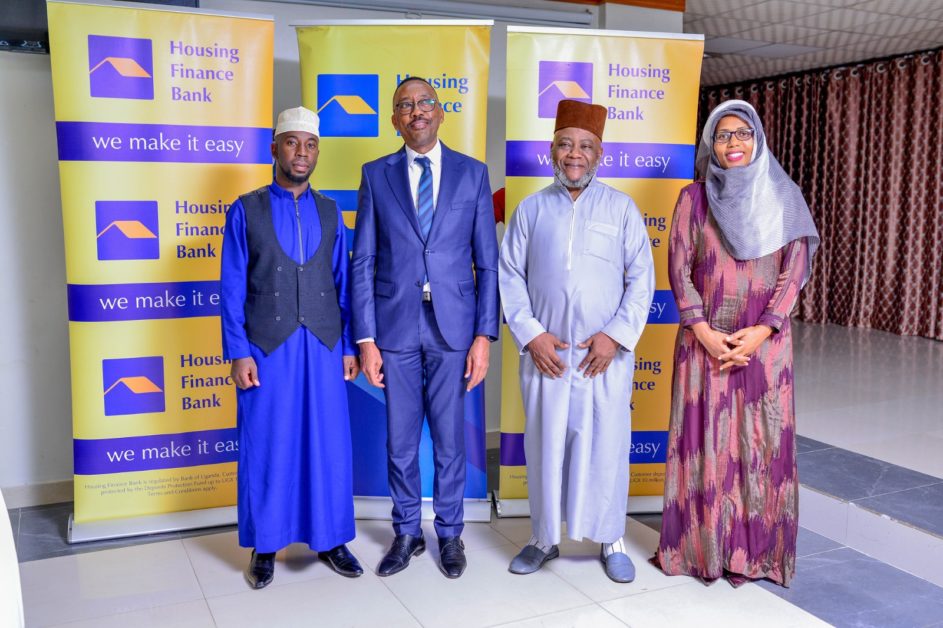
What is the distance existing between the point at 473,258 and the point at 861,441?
107 inches

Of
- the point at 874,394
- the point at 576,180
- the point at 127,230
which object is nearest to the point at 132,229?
the point at 127,230

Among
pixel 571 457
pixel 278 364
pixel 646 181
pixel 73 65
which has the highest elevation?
pixel 73 65

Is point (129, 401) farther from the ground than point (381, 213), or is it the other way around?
point (381, 213)

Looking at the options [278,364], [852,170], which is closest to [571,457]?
[278,364]

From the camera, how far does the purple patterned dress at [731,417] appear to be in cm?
279

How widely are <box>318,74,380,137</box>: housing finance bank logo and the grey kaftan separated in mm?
950

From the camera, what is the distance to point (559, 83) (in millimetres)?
3492

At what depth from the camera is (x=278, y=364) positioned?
109 inches

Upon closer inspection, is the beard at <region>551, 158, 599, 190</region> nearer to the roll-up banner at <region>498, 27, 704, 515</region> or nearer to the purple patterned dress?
the purple patterned dress

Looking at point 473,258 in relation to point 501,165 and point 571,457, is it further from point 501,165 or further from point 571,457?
point 501,165

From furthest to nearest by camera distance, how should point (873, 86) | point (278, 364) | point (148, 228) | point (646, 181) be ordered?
1. point (873, 86)
2. point (646, 181)
3. point (148, 228)
4. point (278, 364)

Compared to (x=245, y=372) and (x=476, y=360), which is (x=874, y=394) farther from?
(x=245, y=372)

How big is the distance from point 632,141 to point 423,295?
1332 mm

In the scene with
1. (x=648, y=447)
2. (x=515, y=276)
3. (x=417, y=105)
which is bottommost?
(x=648, y=447)
